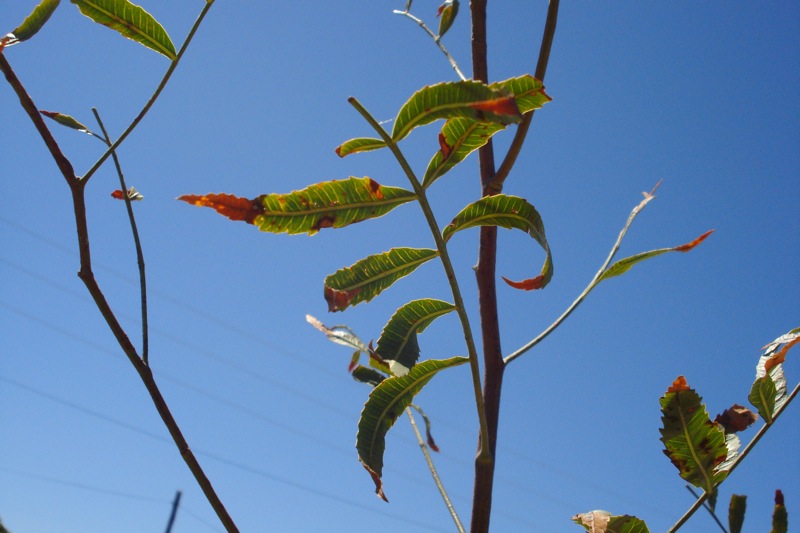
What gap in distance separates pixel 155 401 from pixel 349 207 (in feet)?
0.82

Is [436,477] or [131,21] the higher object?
[131,21]

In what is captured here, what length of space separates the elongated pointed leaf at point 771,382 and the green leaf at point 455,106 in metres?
0.44

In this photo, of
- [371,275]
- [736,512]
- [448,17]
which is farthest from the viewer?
[448,17]

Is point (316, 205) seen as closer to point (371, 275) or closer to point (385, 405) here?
point (371, 275)

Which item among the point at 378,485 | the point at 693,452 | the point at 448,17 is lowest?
the point at 378,485

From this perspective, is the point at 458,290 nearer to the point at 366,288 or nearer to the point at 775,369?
the point at 366,288

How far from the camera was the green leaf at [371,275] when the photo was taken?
66 cm

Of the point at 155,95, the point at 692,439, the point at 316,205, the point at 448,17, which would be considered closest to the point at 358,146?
the point at 316,205

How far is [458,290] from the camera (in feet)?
1.91

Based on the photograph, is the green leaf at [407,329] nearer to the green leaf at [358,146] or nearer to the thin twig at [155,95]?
the green leaf at [358,146]

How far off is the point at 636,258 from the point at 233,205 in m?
0.40

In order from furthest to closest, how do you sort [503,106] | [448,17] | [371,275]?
[448,17] → [371,275] → [503,106]

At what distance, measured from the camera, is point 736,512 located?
1.88 ft

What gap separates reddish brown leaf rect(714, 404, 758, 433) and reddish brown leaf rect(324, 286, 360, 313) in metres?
0.42
